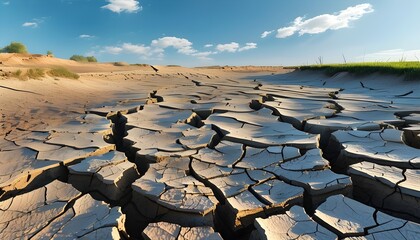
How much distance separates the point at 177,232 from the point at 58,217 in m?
0.63

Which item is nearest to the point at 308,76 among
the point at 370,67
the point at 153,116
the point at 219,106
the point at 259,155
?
the point at 370,67

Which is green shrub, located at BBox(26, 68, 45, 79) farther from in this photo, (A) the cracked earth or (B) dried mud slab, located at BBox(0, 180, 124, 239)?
(B) dried mud slab, located at BBox(0, 180, 124, 239)

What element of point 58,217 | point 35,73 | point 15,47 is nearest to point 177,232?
point 58,217

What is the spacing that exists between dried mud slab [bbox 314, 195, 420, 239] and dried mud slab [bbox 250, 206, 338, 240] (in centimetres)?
6

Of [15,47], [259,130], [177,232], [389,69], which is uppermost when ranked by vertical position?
[15,47]

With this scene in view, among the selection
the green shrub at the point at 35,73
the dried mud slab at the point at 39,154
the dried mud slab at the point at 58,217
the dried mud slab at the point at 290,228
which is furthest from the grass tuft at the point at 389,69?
the green shrub at the point at 35,73

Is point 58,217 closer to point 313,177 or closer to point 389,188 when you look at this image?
point 313,177

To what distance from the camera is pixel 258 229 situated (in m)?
1.29

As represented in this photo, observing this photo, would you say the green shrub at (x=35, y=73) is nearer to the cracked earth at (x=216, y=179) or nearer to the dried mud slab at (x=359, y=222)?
the cracked earth at (x=216, y=179)

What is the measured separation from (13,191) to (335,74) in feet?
25.6

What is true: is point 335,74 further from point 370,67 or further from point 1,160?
point 1,160

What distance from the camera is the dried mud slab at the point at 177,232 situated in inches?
50.4

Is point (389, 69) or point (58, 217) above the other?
point (389, 69)

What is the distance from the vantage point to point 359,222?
1.29 m
